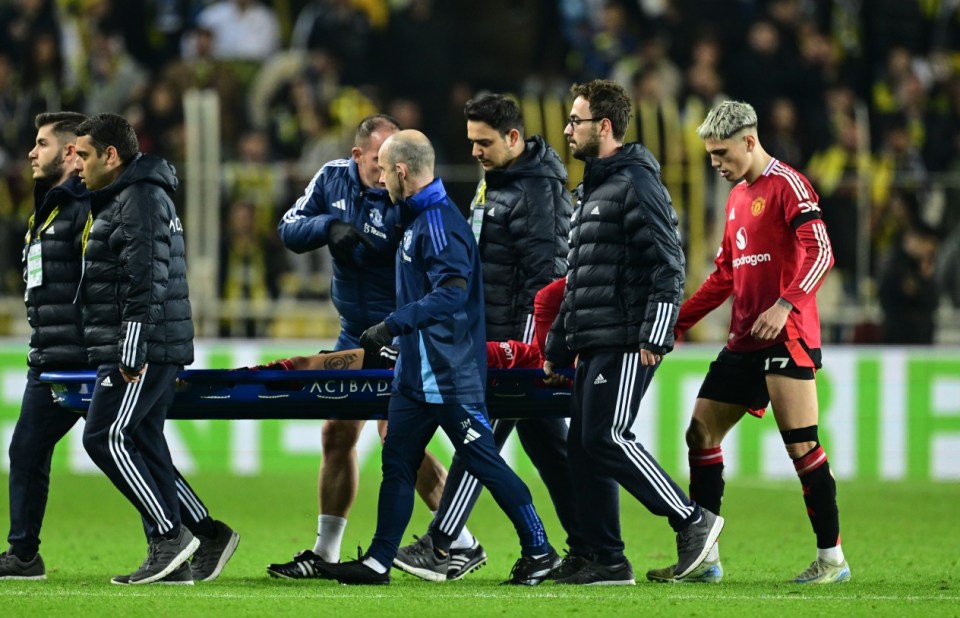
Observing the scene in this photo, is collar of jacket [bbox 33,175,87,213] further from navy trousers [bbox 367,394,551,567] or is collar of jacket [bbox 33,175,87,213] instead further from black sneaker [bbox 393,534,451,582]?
black sneaker [bbox 393,534,451,582]

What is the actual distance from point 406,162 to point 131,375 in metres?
1.35

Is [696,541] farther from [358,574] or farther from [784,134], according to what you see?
[784,134]

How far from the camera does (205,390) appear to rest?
667 centimetres

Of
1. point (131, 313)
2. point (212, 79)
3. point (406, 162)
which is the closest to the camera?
point (131, 313)

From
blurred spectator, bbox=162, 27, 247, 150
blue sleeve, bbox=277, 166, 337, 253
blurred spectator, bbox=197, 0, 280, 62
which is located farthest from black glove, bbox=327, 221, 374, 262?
blurred spectator, bbox=197, 0, 280, 62

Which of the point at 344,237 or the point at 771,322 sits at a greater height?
the point at 344,237

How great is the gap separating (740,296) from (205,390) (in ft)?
7.40

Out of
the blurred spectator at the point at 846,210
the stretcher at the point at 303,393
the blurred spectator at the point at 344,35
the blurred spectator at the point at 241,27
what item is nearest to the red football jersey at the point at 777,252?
the stretcher at the point at 303,393

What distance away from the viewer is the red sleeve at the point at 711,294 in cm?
701

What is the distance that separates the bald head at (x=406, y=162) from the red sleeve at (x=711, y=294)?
4.44ft

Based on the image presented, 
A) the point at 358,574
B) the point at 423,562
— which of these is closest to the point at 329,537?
the point at 423,562

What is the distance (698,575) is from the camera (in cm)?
676

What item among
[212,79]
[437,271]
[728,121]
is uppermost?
[212,79]

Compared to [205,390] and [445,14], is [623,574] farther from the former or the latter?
[445,14]
